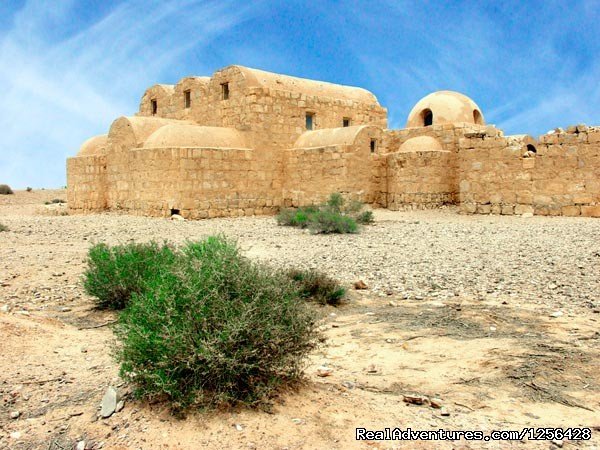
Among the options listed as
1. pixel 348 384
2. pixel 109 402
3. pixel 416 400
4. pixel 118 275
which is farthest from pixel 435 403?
pixel 118 275

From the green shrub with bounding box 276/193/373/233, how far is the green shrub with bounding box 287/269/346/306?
4819mm

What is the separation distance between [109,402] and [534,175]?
40.5 ft

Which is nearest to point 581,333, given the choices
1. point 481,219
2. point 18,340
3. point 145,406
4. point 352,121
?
point 145,406

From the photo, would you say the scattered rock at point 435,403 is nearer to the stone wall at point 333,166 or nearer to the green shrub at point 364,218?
the green shrub at point 364,218

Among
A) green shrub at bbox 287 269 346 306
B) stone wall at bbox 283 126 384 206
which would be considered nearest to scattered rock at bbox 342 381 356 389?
green shrub at bbox 287 269 346 306

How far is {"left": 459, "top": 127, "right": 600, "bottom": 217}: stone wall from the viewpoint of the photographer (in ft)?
40.7

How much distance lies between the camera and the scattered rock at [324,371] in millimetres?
3575

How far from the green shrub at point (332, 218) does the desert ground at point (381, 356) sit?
94.4 inches

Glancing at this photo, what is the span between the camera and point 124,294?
552 cm

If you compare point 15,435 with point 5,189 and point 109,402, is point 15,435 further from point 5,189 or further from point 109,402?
point 5,189

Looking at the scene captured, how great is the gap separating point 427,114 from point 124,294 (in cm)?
1521

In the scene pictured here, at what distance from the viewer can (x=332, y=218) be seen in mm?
10852

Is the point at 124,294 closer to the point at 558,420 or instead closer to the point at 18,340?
the point at 18,340

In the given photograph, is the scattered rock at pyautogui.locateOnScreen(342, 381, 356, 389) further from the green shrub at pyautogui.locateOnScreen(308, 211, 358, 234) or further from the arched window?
the arched window
